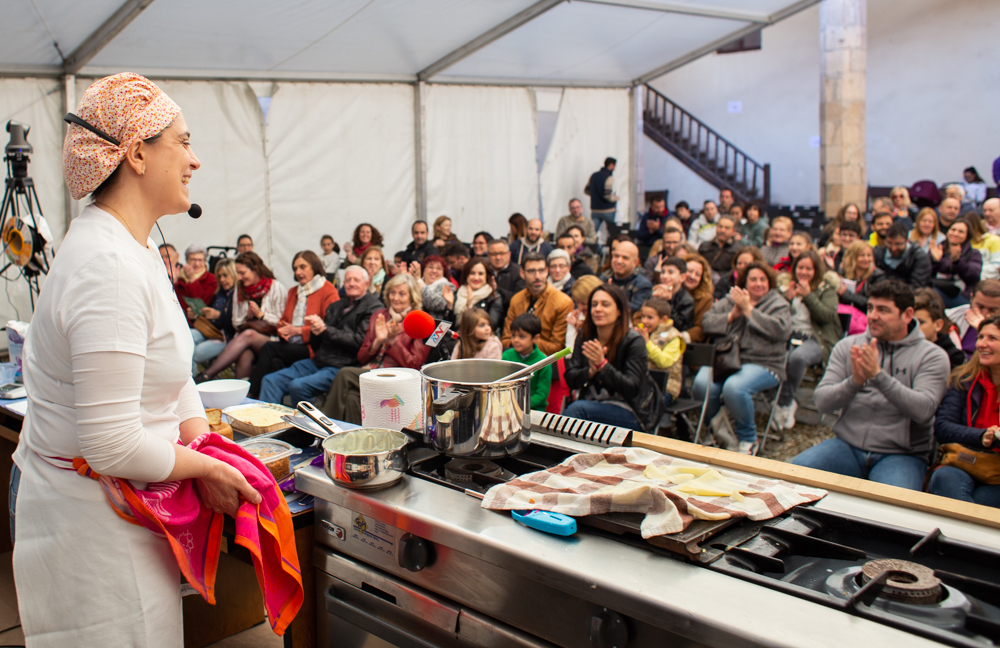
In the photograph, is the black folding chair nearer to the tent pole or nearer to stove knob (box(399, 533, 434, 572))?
stove knob (box(399, 533, 434, 572))

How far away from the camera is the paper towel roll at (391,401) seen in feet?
6.25

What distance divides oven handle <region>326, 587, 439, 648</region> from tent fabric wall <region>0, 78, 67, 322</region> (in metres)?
5.83

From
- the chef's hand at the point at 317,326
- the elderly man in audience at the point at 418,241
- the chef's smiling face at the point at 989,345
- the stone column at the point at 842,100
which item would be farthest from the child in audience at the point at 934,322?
the stone column at the point at 842,100

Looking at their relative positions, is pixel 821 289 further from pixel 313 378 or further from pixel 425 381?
pixel 425 381

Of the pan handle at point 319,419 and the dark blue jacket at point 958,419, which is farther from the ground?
the pan handle at point 319,419

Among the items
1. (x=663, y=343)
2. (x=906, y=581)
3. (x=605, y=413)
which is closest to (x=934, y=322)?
(x=663, y=343)

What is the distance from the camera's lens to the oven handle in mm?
1487

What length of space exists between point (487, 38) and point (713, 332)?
453 cm

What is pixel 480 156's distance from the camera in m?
9.67

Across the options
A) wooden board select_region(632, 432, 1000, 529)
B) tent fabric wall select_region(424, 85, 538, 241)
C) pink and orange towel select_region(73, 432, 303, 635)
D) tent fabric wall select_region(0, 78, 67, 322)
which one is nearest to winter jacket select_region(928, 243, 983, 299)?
wooden board select_region(632, 432, 1000, 529)

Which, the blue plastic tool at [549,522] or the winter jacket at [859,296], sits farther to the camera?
the winter jacket at [859,296]

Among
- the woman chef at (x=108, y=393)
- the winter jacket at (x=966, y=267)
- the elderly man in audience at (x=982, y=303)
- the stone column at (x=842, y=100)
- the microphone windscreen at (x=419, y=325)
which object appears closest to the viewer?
the woman chef at (x=108, y=393)

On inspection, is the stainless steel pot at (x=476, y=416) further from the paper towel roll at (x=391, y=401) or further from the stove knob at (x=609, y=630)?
the stove knob at (x=609, y=630)

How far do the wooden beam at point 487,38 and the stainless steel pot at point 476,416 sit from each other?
599 centimetres
